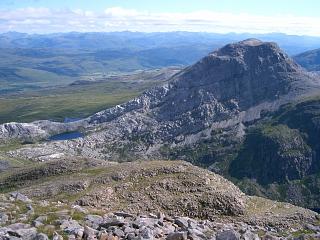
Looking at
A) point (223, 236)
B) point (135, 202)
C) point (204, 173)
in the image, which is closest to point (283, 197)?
point (204, 173)

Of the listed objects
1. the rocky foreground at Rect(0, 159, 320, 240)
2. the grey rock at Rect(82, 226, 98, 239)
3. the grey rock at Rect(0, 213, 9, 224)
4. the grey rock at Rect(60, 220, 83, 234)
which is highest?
the grey rock at Rect(82, 226, 98, 239)

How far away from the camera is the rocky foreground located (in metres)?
35.1

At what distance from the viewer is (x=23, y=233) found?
32812 millimetres

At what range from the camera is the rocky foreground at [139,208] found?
115 feet

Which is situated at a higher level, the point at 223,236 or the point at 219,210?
the point at 223,236

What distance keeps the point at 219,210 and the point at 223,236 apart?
78.5 ft

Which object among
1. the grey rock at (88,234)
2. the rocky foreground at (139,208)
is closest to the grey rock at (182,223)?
the rocky foreground at (139,208)

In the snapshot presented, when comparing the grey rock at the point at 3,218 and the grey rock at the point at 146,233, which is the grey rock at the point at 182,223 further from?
the grey rock at the point at 3,218

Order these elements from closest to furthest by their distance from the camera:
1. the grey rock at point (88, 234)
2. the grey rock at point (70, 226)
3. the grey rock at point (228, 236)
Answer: the grey rock at point (88, 234) < the grey rock at point (70, 226) < the grey rock at point (228, 236)

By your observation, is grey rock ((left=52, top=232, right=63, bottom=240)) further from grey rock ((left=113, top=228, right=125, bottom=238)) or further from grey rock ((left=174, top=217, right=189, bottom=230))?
grey rock ((left=174, top=217, right=189, bottom=230))

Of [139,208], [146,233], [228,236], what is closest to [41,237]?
[146,233]

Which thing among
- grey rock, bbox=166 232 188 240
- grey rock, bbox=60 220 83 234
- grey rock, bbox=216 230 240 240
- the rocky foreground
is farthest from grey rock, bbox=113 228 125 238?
grey rock, bbox=216 230 240 240

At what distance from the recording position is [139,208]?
56.8 m

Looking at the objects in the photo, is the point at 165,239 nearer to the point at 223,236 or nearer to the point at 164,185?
the point at 223,236
